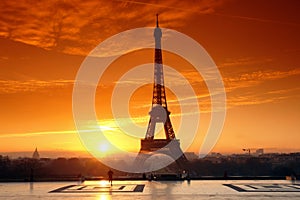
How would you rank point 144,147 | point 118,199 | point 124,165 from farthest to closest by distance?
point 124,165
point 144,147
point 118,199

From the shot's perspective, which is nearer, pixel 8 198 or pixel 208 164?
pixel 8 198

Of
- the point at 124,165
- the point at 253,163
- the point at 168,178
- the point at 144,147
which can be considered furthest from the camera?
the point at 253,163

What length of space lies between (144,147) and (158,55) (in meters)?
13.6

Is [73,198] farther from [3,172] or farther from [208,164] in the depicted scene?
[208,164]

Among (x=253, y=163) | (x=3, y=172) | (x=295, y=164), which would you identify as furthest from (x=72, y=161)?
(x=295, y=164)

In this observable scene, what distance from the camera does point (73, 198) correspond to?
23188 mm

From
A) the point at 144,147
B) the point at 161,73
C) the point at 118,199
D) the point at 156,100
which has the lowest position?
the point at 118,199

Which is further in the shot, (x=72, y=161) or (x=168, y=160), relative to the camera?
(x=72, y=161)

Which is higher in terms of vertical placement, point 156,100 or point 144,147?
point 156,100

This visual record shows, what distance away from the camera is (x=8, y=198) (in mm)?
23219

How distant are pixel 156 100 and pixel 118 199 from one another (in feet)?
133

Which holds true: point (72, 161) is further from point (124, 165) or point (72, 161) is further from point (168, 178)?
point (168, 178)

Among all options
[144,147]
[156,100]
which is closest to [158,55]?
[156,100]

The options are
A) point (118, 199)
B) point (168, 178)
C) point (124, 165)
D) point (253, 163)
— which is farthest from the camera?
point (253, 163)
